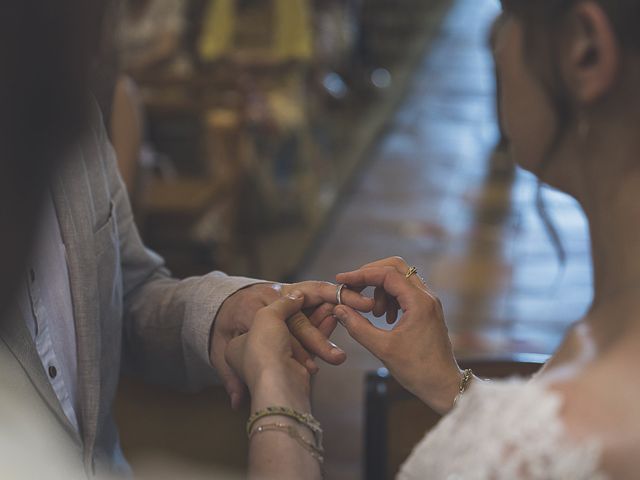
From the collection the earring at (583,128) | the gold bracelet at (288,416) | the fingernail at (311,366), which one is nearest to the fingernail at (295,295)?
the fingernail at (311,366)

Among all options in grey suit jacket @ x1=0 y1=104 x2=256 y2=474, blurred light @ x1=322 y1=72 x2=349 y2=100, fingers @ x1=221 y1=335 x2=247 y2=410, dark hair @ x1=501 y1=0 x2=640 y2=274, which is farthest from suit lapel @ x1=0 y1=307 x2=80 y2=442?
blurred light @ x1=322 y1=72 x2=349 y2=100

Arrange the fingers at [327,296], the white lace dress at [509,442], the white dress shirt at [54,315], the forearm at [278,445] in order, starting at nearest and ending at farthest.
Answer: the white lace dress at [509,442] → the forearm at [278,445] → the white dress shirt at [54,315] → the fingers at [327,296]

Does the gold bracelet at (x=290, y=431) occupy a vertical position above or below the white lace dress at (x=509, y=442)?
below

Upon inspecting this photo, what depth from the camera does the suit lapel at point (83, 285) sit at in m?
1.46

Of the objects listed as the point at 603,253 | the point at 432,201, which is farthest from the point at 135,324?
the point at 432,201

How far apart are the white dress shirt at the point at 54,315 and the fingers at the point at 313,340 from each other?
1.11 feet

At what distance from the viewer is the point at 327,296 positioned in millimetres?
1527

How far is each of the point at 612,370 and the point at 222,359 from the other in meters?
0.75

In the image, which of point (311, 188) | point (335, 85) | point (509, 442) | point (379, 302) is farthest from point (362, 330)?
point (335, 85)

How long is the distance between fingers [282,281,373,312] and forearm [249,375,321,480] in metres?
0.21

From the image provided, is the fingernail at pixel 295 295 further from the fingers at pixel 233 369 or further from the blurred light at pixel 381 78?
the blurred light at pixel 381 78

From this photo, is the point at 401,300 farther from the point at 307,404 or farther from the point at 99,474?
the point at 99,474

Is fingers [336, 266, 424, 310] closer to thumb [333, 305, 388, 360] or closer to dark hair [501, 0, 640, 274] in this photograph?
thumb [333, 305, 388, 360]

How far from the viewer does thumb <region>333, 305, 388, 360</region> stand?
4.68 ft
